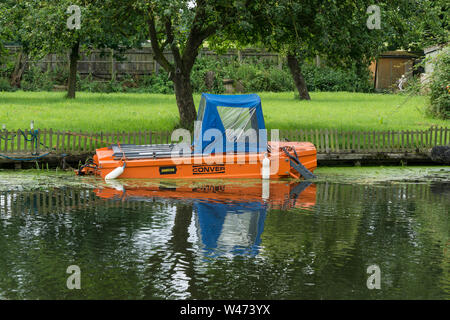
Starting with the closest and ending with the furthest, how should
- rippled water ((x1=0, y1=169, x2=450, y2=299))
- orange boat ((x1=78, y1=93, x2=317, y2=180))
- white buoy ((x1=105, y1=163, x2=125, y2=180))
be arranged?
rippled water ((x1=0, y1=169, x2=450, y2=299))
white buoy ((x1=105, y1=163, x2=125, y2=180))
orange boat ((x1=78, y1=93, x2=317, y2=180))

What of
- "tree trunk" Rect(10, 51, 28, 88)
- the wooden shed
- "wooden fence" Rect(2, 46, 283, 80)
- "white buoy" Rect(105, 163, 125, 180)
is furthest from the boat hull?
the wooden shed

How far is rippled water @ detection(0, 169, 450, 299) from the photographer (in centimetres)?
930

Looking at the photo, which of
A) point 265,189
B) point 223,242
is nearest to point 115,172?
point 265,189

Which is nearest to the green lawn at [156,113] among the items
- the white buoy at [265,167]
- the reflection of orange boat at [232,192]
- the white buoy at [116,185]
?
the white buoy at [116,185]

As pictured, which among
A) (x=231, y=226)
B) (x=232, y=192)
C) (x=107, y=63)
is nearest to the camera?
(x=231, y=226)

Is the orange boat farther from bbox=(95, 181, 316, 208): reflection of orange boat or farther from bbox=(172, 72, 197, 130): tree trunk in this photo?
bbox=(172, 72, 197, 130): tree trunk

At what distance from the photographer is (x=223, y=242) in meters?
11.9

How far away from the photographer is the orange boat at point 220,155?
19.3 m

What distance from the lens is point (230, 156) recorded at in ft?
64.4

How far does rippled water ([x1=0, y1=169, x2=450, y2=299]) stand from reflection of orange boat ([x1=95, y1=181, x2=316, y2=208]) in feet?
0.16

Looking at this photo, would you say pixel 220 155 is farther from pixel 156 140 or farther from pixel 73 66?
pixel 73 66

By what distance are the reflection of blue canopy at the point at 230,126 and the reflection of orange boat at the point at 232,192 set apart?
1.24m

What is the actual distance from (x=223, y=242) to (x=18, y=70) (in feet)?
127
